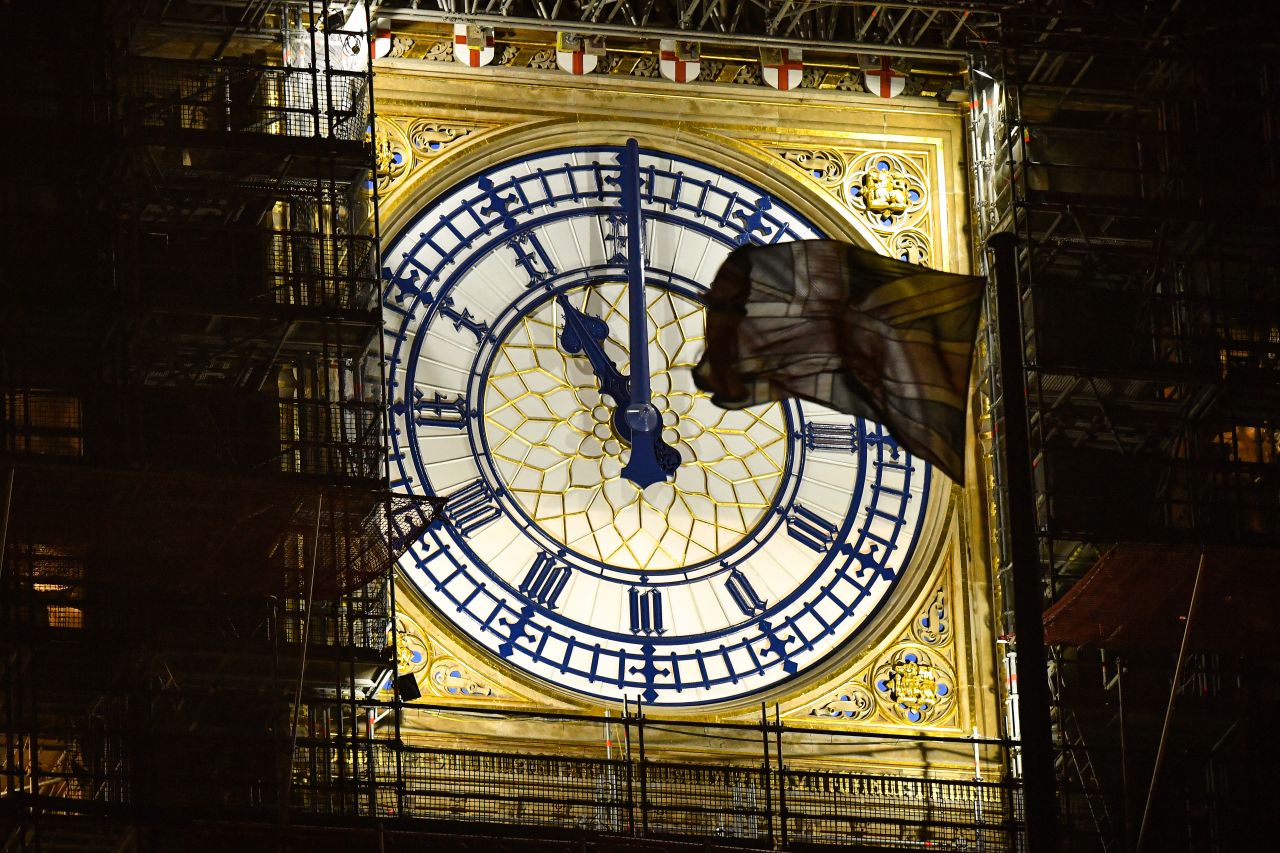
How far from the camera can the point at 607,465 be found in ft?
63.3

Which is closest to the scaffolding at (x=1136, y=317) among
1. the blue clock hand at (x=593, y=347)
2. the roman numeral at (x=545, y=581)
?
the blue clock hand at (x=593, y=347)

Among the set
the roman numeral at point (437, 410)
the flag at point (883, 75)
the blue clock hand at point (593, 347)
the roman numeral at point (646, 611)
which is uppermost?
the flag at point (883, 75)

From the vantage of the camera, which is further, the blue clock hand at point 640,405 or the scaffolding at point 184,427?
the blue clock hand at point 640,405

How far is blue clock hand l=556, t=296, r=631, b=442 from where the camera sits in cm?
1938

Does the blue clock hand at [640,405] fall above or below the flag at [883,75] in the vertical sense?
below

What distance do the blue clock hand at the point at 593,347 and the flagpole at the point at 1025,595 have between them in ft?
24.5

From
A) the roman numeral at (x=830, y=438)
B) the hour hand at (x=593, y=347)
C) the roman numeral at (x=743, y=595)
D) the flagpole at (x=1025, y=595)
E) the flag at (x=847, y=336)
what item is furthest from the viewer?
the roman numeral at (x=830, y=438)

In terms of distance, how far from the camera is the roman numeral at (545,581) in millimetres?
18750

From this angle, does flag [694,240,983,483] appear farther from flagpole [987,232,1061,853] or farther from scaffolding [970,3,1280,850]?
scaffolding [970,3,1280,850]

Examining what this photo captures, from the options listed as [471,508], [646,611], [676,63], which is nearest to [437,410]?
[471,508]

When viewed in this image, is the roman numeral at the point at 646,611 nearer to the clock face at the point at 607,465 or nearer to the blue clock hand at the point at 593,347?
the clock face at the point at 607,465

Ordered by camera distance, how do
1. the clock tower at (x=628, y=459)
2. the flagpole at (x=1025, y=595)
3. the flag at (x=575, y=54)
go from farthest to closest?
the flag at (x=575, y=54), the clock tower at (x=628, y=459), the flagpole at (x=1025, y=595)

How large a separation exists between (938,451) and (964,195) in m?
7.45

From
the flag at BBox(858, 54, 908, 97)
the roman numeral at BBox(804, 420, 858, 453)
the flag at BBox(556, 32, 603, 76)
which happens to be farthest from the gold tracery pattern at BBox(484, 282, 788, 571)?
the flag at BBox(858, 54, 908, 97)
